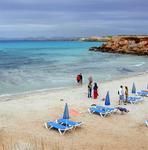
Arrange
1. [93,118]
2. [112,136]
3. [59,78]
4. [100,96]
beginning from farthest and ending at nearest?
[59,78] < [100,96] < [93,118] < [112,136]

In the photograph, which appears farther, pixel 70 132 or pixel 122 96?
pixel 122 96

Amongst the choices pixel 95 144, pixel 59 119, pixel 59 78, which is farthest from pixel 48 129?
pixel 59 78

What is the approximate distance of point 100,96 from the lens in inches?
1007

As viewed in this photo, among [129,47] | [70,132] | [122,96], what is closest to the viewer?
[70,132]

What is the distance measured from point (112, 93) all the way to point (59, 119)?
985 cm

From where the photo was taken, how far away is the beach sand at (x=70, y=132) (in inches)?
578

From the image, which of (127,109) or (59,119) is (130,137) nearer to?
(59,119)

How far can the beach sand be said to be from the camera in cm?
1469

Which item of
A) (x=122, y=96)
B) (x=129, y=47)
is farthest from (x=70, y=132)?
(x=129, y=47)

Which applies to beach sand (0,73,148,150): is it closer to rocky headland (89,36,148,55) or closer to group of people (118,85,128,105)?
group of people (118,85,128,105)

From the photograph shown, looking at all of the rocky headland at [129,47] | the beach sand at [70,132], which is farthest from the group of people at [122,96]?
the rocky headland at [129,47]

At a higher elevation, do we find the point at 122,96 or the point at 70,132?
the point at 122,96

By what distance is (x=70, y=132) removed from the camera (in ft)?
53.9

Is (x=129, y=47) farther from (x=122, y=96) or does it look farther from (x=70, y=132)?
(x=70, y=132)
